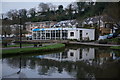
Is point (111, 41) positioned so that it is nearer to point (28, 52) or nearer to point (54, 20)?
point (28, 52)

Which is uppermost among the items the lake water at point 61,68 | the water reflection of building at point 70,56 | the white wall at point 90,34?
the white wall at point 90,34

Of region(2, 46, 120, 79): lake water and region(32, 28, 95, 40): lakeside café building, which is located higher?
region(32, 28, 95, 40): lakeside café building

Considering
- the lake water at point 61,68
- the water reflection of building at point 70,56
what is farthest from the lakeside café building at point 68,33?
the lake water at point 61,68

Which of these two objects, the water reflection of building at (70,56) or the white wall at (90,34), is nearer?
the water reflection of building at (70,56)

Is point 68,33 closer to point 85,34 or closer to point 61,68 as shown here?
point 85,34

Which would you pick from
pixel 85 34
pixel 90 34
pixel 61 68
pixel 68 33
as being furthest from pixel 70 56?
pixel 90 34

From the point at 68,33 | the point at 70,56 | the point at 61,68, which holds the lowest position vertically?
the point at 61,68

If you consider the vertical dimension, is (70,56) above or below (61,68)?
above

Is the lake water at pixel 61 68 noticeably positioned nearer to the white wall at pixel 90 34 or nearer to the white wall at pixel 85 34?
the white wall at pixel 85 34


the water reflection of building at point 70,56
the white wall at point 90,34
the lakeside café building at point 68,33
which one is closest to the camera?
the water reflection of building at point 70,56

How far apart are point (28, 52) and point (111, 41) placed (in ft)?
53.4

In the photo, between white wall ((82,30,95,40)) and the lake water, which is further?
white wall ((82,30,95,40))

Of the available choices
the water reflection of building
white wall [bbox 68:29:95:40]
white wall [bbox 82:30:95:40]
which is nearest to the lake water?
the water reflection of building

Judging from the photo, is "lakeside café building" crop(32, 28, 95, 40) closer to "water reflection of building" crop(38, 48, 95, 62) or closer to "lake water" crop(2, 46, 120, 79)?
"water reflection of building" crop(38, 48, 95, 62)
